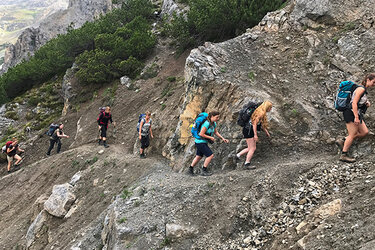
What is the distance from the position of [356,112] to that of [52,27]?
220ft

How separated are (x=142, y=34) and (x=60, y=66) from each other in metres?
12.8

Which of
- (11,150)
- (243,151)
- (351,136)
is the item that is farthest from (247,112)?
(11,150)

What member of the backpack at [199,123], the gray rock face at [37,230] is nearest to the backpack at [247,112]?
the backpack at [199,123]

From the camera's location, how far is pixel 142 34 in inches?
980

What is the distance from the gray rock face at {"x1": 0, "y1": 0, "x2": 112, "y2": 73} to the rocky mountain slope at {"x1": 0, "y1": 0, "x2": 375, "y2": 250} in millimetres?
51027

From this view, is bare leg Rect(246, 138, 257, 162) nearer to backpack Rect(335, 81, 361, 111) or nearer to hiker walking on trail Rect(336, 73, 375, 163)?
hiker walking on trail Rect(336, 73, 375, 163)

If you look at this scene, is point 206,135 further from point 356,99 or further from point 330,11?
point 330,11

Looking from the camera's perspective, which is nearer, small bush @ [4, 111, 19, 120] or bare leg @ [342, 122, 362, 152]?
bare leg @ [342, 122, 362, 152]

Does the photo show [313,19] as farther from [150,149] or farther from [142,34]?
[142,34]

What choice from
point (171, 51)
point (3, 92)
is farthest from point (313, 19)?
point (3, 92)

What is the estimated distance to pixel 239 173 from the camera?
777 centimetres

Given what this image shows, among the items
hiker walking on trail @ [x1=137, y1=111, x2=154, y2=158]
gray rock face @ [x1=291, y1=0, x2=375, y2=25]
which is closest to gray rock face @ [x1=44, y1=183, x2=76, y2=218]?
hiker walking on trail @ [x1=137, y1=111, x2=154, y2=158]

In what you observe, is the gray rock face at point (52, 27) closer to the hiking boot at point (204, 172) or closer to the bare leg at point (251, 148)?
the hiking boot at point (204, 172)

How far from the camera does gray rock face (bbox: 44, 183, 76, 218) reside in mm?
10496
